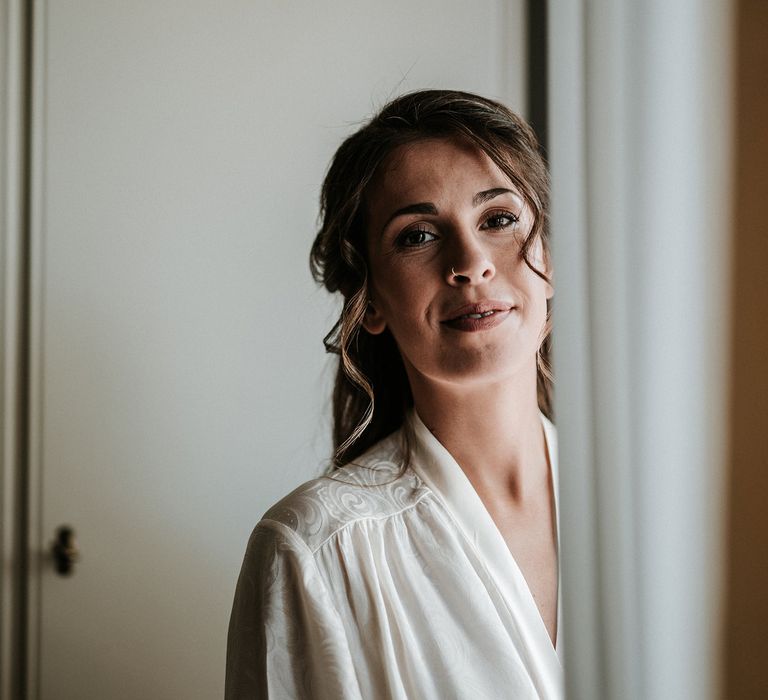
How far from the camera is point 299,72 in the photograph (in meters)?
1.38

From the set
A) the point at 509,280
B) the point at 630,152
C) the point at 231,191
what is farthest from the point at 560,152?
the point at 231,191

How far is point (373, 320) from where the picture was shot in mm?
1097

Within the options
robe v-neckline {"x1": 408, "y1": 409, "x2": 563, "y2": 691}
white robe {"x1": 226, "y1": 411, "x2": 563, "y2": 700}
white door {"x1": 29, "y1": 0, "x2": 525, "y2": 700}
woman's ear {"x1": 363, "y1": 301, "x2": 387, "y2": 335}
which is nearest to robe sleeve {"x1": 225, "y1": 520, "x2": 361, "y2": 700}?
white robe {"x1": 226, "y1": 411, "x2": 563, "y2": 700}

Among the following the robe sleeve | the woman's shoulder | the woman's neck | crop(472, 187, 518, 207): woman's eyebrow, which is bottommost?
the robe sleeve

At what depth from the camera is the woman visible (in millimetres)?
883

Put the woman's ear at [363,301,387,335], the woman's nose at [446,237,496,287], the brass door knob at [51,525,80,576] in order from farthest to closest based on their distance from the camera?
the brass door knob at [51,525,80,576] → the woman's ear at [363,301,387,335] → the woman's nose at [446,237,496,287]

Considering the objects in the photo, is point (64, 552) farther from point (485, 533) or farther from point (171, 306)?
point (485, 533)

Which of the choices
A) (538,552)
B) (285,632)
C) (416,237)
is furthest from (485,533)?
(416,237)

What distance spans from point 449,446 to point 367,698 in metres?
0.35

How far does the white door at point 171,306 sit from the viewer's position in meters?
1.24

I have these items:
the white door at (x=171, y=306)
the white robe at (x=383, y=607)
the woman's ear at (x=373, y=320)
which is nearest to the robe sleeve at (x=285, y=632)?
the white robe at (x=383, y=607)

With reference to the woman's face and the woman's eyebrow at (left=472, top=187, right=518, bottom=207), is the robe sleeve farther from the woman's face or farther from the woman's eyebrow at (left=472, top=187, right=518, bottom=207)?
the woman's eyebrow at (left=472, top=187, right=518, bottom=207)

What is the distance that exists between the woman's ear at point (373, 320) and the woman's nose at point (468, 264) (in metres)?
0.15

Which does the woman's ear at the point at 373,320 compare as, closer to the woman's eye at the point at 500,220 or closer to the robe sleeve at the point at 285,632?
the woman's eye at the point at 500,220
